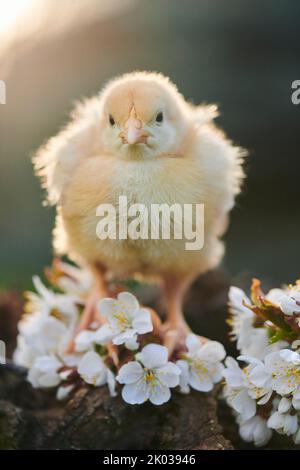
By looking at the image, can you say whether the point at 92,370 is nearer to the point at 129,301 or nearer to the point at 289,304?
the point at 129,301

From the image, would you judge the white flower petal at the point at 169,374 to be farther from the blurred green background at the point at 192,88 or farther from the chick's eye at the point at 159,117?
the blurred green background at the point at 192,88

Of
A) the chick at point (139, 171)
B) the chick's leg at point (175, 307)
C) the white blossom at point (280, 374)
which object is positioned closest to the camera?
the white blossom at point (280, 374)

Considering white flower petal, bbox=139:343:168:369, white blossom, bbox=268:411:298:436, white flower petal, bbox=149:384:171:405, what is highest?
white flower petal, bbox=139:343:168:369

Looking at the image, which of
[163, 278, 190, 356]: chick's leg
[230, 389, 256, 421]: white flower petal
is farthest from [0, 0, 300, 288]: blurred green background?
[230, 389, 256, 421]: white flower petal

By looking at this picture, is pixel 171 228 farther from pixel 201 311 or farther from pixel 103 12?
pixel 103 12

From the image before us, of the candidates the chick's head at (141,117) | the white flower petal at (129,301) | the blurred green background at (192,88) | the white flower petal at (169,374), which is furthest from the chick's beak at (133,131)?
the blurred green background at (192,88)

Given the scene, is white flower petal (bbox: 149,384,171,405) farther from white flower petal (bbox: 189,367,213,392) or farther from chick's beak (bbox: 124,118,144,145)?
chick's beak (bbox: 124,118,144,145)
